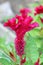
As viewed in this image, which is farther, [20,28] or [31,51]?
[31,51]

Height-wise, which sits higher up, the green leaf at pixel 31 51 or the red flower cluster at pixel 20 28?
the red flower cluster at pixel 20 28

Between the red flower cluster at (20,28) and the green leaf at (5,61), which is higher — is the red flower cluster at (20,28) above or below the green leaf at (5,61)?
above

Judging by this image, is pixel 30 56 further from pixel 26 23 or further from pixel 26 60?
pixel 26 23

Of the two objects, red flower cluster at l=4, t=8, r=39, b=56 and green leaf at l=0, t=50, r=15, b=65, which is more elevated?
red flower cluster at l=4, t=8, r=39, b=56

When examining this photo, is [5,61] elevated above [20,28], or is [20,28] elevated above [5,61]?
[20,28]

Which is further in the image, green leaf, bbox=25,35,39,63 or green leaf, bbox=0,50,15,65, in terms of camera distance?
green leaf, bbox=25,35,39,63

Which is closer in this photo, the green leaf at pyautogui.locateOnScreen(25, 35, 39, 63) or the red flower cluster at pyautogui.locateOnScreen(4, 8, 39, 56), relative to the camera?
the red flower cluster at pyautogui.locateOnScreen(4, 8, 39, 56)

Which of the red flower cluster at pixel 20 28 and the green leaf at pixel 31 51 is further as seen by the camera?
the green leaf at pixel 31 51

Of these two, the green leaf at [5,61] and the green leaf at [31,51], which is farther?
the green leaf at [31,51]

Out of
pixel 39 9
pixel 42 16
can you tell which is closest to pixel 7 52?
pixel 39 9

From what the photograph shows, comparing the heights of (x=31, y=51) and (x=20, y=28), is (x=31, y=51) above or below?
below

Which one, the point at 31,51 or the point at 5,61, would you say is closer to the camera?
the point at 5,61
